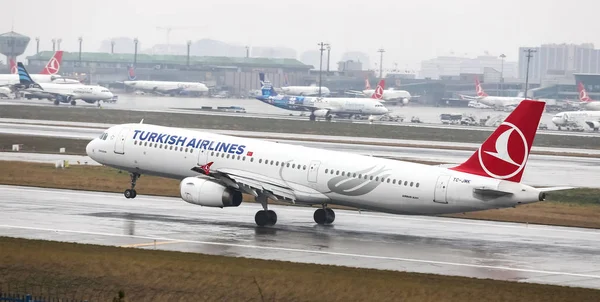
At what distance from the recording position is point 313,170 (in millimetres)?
49188

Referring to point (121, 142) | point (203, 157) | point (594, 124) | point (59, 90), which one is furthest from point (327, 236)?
point (59, 90)

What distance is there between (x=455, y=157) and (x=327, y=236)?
48.7 metres

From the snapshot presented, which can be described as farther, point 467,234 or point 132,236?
point 467,234

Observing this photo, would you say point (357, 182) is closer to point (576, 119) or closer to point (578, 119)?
point (576, 119)

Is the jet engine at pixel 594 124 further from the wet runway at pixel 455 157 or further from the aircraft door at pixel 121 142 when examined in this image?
the aircraft door at pixel 121 142

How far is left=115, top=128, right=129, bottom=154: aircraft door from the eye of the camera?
5575 centimetres

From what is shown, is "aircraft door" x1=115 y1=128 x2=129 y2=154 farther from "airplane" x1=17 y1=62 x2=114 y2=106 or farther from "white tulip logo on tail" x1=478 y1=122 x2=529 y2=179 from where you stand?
"airplane" x1=17 y1=62 x2=114 y2=106

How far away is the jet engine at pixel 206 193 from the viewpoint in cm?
4806

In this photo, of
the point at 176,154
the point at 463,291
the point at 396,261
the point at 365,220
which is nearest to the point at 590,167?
the point at 365,220

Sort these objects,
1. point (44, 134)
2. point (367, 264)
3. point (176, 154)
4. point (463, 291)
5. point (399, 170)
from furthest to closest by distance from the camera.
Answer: point (44, 134) < point (176, 154) < point (399, 170) < point (367, 264) < point (463, 291)

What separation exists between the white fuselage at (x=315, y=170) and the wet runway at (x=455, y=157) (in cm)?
2704

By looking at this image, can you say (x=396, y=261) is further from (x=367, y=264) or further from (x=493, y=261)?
(x=493, y=261)

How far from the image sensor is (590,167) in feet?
295

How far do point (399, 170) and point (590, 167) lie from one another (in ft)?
155
